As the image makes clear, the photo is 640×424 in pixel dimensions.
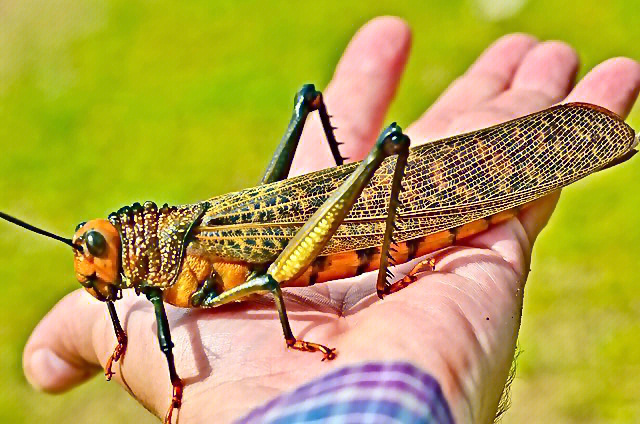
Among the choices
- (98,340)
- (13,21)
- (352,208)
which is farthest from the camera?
(13,21)

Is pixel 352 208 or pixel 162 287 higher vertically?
pixel 352 208

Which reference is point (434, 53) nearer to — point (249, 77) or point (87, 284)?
point (249, 77)


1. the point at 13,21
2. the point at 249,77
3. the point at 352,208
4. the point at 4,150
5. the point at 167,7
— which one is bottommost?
the point at 352,208

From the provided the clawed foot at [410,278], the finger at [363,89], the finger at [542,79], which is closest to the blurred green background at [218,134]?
the finger at [542,79]

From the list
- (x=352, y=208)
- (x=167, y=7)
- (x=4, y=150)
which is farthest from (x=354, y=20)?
(x=352, y=208)

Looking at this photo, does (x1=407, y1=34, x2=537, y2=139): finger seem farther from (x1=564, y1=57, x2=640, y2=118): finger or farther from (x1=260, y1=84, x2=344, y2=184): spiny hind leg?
(x1=260, y1=84, x2=344, y2=184): spiny hind leg

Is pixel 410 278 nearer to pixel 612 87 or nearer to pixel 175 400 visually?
pixel 175 400

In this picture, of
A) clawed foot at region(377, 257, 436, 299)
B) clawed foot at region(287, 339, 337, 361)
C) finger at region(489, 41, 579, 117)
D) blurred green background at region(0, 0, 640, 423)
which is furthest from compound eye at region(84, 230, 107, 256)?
finger at region(489, 41, 579, 117)
